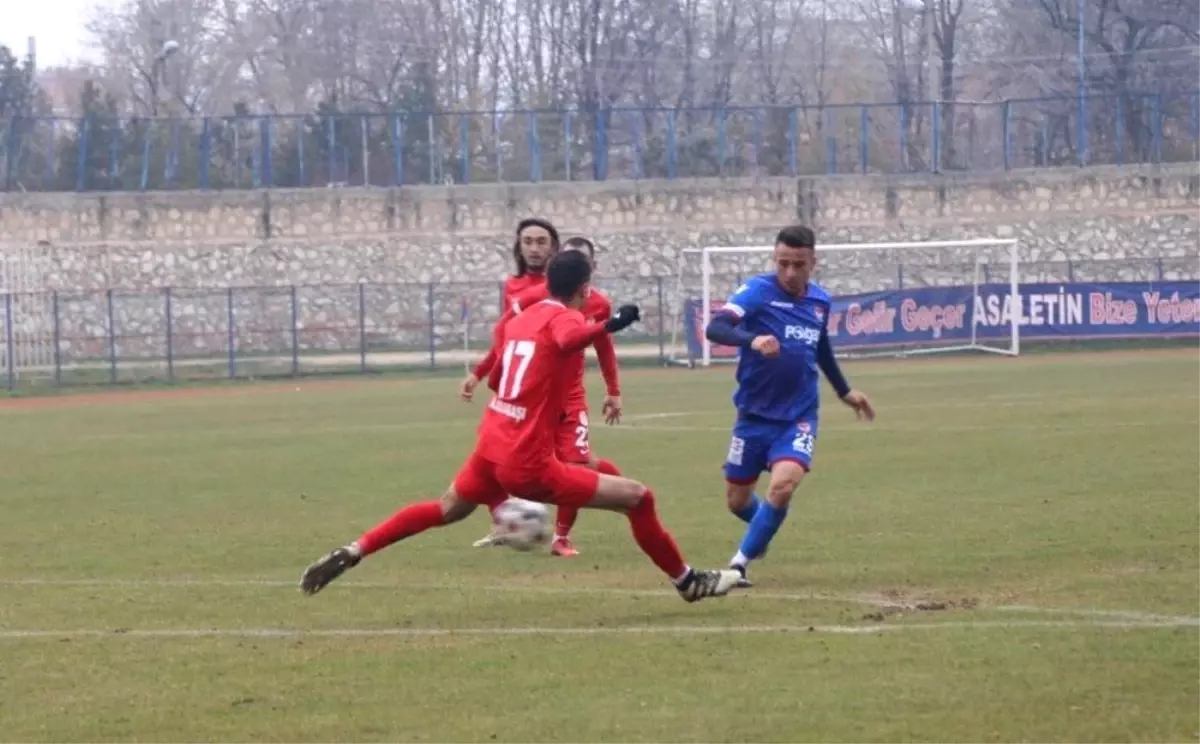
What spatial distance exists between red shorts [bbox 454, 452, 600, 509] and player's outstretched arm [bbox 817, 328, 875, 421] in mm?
2254

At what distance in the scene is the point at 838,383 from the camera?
1103 centimetres

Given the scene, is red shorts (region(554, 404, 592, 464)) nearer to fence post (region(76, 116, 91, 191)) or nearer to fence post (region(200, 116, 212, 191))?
fence post (region(200, 116, 212, 191))

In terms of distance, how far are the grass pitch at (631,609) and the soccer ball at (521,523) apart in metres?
0.27

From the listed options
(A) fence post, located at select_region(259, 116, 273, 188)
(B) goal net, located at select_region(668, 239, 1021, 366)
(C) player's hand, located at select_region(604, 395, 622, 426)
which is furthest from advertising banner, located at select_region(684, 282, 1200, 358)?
(C) player's hand, located at select_region(604, 395, 622, 426)

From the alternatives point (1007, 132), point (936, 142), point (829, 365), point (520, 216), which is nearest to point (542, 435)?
point (829, 365)

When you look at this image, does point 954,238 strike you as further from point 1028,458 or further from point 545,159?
point 1028,458

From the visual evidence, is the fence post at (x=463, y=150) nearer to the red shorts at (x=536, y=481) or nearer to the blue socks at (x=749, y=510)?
the blue socks at (x=749, y=510)

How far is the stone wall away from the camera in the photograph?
47406 millimetres

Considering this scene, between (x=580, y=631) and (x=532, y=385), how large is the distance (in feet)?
3.80


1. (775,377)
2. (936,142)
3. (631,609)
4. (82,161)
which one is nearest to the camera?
(631,609)

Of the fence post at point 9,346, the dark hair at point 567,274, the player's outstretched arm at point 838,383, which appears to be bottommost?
the fence post at point 9,346

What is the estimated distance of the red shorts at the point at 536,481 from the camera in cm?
880

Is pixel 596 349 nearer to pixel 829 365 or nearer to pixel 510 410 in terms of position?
pixel 829 365

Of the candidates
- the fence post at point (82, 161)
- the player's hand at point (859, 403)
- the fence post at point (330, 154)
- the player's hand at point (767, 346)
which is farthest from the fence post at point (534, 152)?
the player's hand at point (767, 346)
